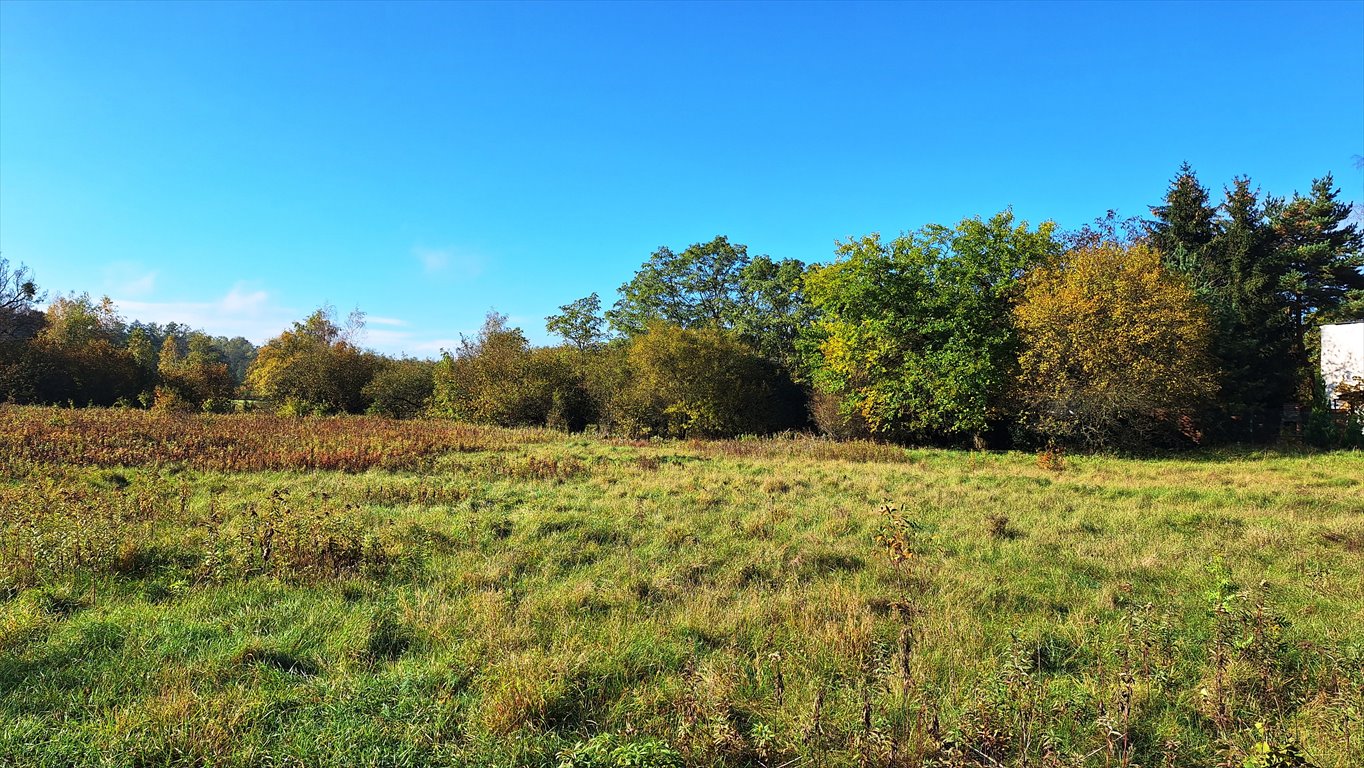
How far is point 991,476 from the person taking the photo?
1295 cm

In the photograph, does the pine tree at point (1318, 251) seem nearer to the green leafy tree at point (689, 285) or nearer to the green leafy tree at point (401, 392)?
the green leafy tree at point (689, 285)

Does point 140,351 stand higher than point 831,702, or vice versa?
point 140,351

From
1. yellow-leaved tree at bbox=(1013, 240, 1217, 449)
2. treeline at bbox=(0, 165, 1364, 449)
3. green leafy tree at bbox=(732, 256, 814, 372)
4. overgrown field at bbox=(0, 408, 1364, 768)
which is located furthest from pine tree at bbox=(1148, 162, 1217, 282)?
overgrown field at bbox=(0, 408, 1364, 768)

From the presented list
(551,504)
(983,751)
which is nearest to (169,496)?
(551,504)

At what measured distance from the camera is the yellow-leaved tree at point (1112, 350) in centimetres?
1692

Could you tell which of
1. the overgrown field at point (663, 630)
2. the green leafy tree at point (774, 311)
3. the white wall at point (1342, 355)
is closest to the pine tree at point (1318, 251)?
the white wall at point (1342, 355)

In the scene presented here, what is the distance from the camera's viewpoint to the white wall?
21.5 meters

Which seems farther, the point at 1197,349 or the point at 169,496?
the point at 1197,349

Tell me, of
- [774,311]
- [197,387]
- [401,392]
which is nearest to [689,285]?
[774,311]

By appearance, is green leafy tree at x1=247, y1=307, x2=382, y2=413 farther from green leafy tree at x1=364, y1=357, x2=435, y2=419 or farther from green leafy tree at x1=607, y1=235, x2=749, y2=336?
green leafy tree at x1=607, y1=235, x2=749, y2=336

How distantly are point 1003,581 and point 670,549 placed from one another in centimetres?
333

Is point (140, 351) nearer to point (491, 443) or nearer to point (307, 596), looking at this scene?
point (491, 443)

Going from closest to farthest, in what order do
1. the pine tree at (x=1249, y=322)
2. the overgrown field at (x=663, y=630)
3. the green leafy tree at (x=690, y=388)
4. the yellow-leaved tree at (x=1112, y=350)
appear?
the overgrown field at (x=663, y=630) < the yellow-leaved tree at (x=1112, y=350) < the pine tree at (x=1249, y=322) < the green leafy tree at (x=690, y=388)

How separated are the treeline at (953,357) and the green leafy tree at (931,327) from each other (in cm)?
7
